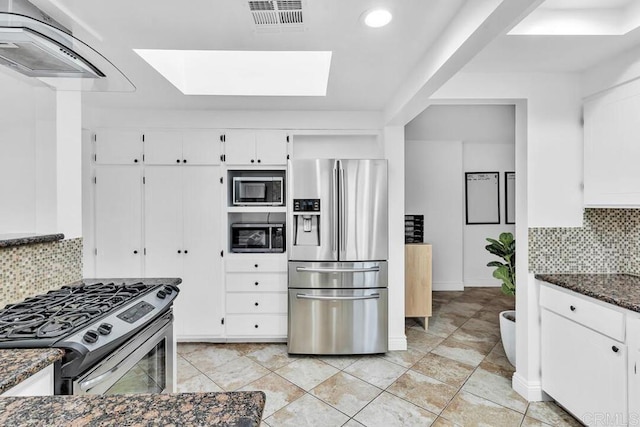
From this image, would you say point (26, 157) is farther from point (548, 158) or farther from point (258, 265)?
point (548, 158)

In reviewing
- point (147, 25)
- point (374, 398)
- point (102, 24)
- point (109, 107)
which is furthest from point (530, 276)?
point (109, 107)

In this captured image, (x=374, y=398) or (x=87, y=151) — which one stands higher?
(x=87, y=151)

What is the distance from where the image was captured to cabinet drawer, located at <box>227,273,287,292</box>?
3.26 m

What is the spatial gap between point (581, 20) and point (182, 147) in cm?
327

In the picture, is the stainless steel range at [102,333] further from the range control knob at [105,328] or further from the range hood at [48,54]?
the range hood at [48,54]

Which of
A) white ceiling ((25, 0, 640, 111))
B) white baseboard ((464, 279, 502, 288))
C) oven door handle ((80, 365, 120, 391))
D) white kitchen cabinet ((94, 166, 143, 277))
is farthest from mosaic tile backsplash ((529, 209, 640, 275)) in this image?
white kitchen cabinet ((94, 166, 143, 277))

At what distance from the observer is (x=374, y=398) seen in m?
2.37

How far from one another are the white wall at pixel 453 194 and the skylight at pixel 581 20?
9.81 ft

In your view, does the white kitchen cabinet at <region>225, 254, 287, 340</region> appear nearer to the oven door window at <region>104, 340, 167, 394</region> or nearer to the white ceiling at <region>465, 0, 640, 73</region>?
the oven door window at <region>104, 340, 167, 394</region>

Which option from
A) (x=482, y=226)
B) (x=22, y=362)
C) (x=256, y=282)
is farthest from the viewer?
(x=482, y=226)

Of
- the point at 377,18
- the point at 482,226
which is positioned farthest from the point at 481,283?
the point at 377,18

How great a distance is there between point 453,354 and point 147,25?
3487 millimetres

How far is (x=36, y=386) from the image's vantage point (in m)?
1.06

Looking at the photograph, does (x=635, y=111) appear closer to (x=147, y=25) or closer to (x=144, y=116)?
(x=147, y=25)
